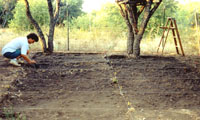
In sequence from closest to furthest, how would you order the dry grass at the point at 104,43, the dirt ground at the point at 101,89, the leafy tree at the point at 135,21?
the dirt ground at the point at 101,89, the leafy tree at the point at 135,21, the dry grass at the point at 104,43

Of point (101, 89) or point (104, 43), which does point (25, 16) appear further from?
point (101, 89)

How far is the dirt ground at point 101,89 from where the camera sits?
12.6ft

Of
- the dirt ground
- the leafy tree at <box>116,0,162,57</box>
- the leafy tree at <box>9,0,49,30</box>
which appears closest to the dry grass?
the leafy tree at <box>116,0,162,57</box>

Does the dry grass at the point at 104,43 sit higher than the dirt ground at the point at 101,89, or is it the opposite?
the dry grass at the point at 104,43

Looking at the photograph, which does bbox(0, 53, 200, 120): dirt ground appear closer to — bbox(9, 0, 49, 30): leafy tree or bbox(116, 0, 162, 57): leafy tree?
bbox(116, 0, 162, 57): leafy tree

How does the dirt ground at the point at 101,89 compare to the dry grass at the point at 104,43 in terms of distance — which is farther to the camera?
the dry grass at the point at 104,43

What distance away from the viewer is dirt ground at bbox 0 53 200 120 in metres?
3.83

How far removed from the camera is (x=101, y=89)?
5.14 metres

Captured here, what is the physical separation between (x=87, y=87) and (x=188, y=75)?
2597 millimetres

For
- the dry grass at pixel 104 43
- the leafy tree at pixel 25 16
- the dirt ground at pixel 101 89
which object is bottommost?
the dirt ground at pixel 101 89

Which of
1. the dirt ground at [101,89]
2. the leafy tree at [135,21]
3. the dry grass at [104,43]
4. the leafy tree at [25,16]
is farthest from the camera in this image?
the leafy tree at [25,16]

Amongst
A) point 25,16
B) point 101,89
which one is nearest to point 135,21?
point 101,89

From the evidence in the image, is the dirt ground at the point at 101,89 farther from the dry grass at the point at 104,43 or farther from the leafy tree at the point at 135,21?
the dry grass at the point at 104,43

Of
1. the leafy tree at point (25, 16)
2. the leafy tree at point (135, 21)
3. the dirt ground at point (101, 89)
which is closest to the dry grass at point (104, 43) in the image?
the leafy tree at point (135, 21)
